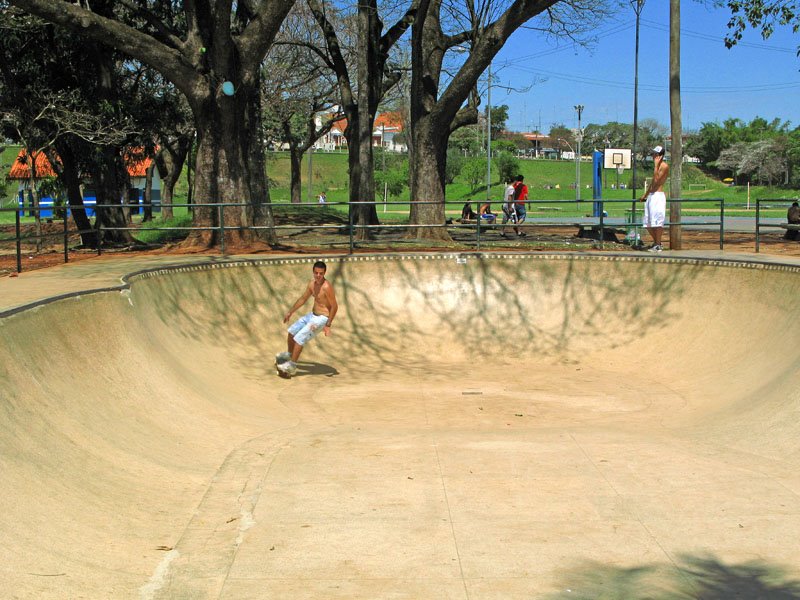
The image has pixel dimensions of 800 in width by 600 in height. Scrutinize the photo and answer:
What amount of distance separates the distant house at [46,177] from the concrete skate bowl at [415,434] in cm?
413

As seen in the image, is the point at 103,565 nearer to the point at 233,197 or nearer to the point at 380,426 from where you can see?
the point at 380,426

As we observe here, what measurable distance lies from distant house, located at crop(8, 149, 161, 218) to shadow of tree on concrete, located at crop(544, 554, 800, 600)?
33.8ft

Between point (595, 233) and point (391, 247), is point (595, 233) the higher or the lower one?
the higher one

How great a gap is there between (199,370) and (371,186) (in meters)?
12.2

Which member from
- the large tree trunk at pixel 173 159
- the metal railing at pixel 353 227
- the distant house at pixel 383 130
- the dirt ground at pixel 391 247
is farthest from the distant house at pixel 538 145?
the dirt ground at pixel 391 247

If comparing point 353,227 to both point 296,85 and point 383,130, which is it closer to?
point 296,85

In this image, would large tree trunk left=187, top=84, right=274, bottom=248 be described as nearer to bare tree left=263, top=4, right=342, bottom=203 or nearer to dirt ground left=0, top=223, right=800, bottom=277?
dirt ground left=0, top=223, right=800, bottom=277

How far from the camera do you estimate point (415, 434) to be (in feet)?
31.7

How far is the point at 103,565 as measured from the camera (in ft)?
17.8

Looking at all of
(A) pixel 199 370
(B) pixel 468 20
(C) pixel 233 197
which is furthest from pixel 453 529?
(B) pixel 468 20

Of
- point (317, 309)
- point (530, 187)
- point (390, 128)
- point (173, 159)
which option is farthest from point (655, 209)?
point (390, 128)

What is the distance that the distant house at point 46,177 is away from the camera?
25.3 metres

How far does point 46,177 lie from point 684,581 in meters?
41.2

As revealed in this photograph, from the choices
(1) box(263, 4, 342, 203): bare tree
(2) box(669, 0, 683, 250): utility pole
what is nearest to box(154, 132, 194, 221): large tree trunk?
(1) box(263, 4, 342, 203): bare tree
